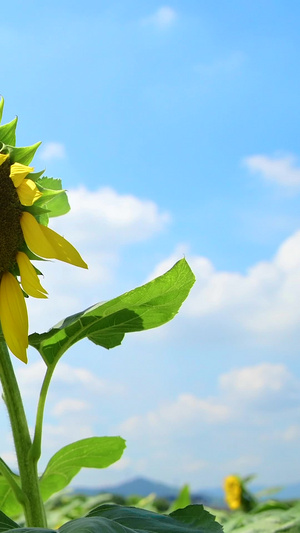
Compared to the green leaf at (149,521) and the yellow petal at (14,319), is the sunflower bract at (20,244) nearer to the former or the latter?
the yellow petal at (14,319)

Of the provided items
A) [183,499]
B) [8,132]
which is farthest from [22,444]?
[183,499]

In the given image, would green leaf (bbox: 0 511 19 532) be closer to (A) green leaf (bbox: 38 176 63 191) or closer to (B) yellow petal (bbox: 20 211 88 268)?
(B) yellow petal (bbox: 20 211 88 268)

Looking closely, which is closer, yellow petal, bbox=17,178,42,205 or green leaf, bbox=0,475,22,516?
yellow petal, bbox=17,178,42,205

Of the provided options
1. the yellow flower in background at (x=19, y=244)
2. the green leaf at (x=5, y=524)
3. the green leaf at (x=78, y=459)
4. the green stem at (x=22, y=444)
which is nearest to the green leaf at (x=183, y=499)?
the green leaf at (x=78, y=459)

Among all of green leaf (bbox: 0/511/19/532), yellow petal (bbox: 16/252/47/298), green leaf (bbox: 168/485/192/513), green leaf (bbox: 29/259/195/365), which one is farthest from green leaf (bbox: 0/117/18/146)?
green leaf (bbox: 168/485/192/513)

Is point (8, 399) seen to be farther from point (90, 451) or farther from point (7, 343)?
point (90, 451)

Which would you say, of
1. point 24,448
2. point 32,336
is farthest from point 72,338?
point 24,448
